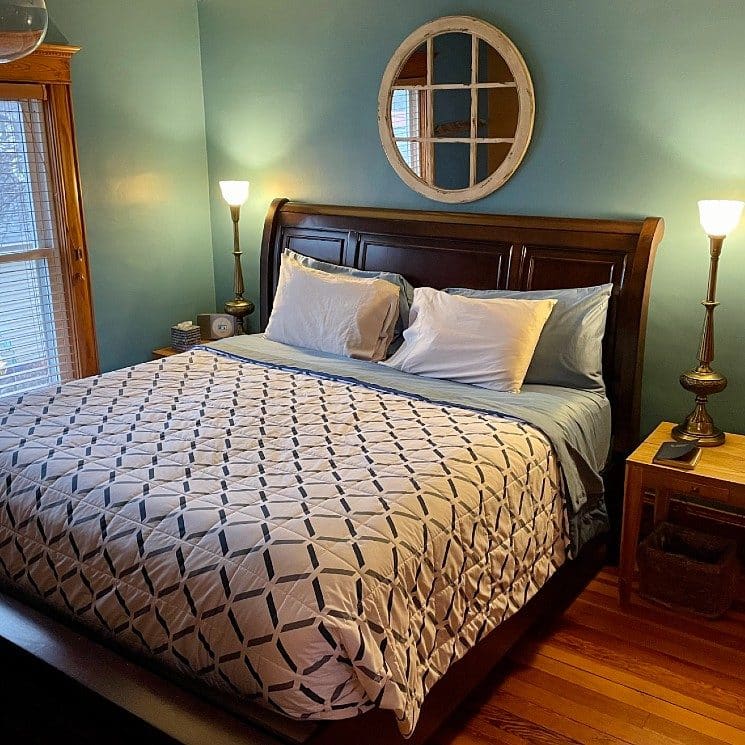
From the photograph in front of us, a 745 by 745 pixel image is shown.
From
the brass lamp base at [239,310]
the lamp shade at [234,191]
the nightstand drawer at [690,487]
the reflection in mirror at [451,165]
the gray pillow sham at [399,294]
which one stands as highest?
the reflection in mirror at [451,165]

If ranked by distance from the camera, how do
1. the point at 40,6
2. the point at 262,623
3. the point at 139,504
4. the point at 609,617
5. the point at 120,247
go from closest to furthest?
the point at 40,6 < the point at 262,623 < the point at 139,504 < the point at 609,617 < the point at 120,247

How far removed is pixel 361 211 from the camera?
399cm

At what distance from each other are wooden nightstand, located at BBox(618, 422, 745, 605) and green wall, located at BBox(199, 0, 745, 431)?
37cm

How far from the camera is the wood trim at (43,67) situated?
3.67m

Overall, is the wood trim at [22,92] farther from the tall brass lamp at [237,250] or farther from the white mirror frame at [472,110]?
the white mirror frame at [472,110]

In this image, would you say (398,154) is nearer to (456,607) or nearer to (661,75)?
(661,75)

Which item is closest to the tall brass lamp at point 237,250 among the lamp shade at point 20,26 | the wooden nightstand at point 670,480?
the wooden nightstand at point 670,480

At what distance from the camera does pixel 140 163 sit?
14.2 ft

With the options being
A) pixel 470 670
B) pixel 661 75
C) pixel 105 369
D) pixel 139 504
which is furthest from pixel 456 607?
pixel 105 369

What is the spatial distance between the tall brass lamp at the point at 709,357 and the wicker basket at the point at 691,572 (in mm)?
378

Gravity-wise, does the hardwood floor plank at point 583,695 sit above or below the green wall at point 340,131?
below

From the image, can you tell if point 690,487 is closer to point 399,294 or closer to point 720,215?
point 720,215

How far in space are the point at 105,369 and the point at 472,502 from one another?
2.59 m

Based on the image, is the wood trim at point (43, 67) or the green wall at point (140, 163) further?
the green wall at point (140, 163)
